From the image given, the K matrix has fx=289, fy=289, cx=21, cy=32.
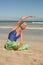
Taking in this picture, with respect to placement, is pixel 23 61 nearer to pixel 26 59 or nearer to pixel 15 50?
pixel 26 59

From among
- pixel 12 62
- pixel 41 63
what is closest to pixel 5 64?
pixel 12 62

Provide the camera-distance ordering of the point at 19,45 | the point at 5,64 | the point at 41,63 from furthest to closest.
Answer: the point at 19,45 < the point at 41,63 < the point at 5,64

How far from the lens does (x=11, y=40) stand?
10250mm

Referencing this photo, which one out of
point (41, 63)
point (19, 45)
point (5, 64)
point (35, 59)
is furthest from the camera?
point (19, 45)

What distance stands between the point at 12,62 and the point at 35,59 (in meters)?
0.94

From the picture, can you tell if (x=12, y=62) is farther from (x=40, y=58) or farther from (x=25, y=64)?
(x=40, y=58)

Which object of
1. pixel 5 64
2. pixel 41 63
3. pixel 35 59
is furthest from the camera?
pixel 35 59

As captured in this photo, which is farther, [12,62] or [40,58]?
[40,58]

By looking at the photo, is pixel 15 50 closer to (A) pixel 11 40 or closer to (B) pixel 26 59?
(A) pixel 11 40

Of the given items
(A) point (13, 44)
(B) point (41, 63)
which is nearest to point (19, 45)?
(A) point (13, 44)

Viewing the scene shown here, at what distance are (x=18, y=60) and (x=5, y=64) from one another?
2.37 feet

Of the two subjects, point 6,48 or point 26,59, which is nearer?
point 26,59

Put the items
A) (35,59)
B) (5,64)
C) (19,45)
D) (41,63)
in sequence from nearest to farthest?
(5,64) → (41,63) → (35,59) → (19,45)

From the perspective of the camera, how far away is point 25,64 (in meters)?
7.24
